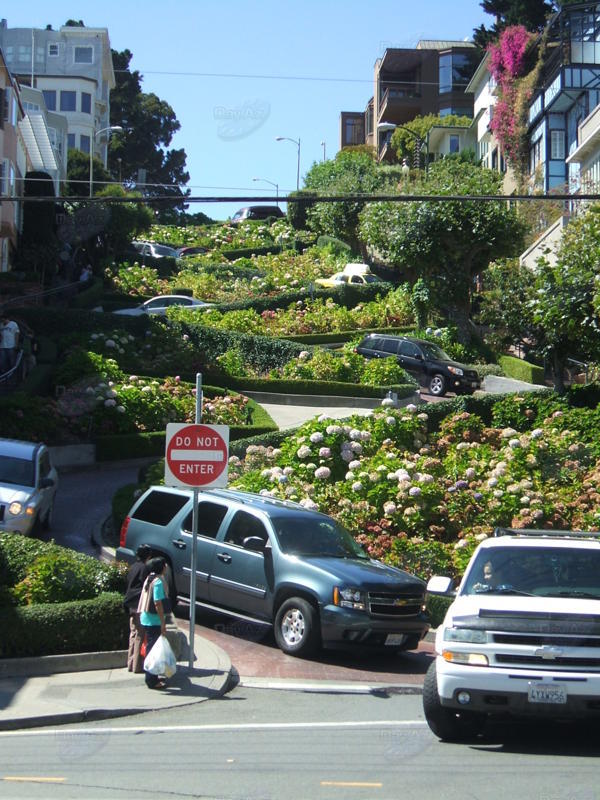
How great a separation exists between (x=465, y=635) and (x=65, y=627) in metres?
4.65

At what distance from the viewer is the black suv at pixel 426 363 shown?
34.8 metres

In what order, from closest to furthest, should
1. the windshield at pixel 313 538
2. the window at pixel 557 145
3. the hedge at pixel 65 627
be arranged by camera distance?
the hedge at pixel 65 627, the windshield at pixel 313 538, the window at pixel 557 145

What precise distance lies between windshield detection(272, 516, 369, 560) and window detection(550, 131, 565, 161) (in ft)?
135

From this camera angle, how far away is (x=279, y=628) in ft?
42.1

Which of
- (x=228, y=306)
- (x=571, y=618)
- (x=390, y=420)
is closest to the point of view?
(x=571, y=618)

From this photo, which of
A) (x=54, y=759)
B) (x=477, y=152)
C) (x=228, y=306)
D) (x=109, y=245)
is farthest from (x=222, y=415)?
(x=477, y=152)

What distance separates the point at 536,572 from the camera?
948 centimetres

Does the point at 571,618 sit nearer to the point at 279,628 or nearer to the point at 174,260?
the point at 279,628

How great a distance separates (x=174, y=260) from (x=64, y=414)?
3993 cm

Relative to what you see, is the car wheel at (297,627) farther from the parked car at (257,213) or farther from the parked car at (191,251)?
the parked car at (257,213)

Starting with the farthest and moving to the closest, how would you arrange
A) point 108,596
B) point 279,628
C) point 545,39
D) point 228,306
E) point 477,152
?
1. point 477,152
2. point 545,39
3. point 228,306
4. point 279,628
5. point 108,596

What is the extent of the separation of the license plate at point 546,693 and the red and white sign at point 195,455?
4723 mm

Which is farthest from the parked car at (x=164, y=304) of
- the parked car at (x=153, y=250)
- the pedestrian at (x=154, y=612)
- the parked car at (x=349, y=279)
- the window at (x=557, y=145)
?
the pedestrian at (x=154, y=612)

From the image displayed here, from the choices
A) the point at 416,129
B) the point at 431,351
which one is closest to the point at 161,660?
the point at 431,351
